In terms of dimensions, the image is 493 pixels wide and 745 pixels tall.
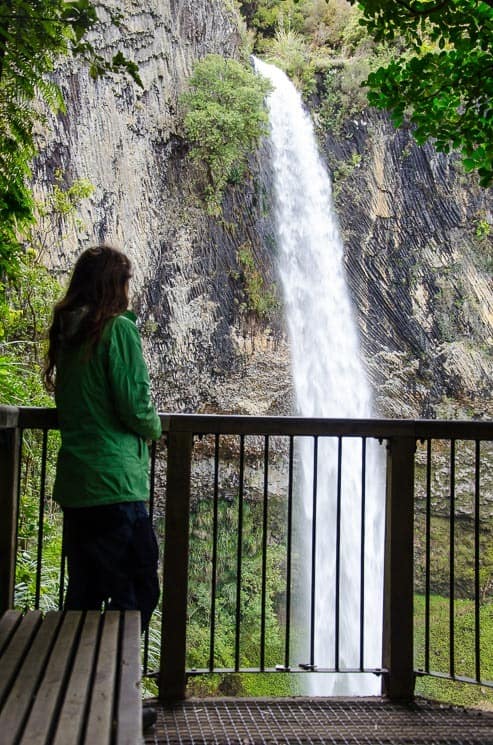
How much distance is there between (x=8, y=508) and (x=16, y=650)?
1.32 m

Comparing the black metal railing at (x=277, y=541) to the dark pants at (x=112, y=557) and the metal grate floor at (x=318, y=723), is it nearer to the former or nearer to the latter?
the metal grate floor at (x=318, y=723)

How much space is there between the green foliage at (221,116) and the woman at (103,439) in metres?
14.6

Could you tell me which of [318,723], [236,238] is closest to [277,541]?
[236,238]

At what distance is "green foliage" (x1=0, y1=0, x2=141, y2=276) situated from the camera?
2.12 m

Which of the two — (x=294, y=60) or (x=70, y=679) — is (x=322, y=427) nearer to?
(x=70, y=679)

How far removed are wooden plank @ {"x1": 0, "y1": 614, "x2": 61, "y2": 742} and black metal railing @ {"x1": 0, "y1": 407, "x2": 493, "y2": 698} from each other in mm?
1027

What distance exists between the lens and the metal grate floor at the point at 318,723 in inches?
101

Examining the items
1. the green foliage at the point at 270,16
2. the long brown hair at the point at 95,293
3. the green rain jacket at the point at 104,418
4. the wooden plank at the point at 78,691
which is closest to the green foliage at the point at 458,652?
the green rain jacket at the point at 104,418

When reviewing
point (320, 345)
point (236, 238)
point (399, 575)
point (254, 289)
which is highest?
point (236, 238)

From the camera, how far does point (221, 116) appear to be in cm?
1598


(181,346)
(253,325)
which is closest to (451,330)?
(253,325)

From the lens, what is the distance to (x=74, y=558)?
2381 millimetres

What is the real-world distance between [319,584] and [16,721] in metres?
15.7

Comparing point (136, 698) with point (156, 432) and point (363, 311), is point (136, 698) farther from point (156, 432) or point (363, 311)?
point (363, 311)
